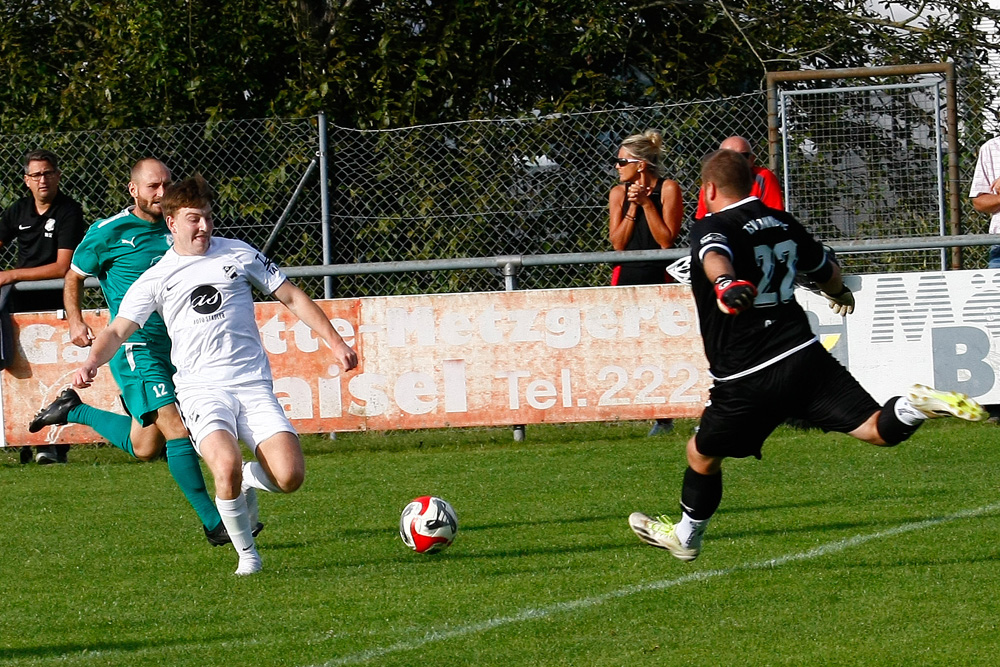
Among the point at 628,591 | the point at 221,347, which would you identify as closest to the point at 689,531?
the point at 628,591

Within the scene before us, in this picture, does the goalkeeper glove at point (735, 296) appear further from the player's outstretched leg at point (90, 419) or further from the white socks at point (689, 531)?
the player's outstretched leg at point (90, 419)

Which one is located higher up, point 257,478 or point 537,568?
point 257,478

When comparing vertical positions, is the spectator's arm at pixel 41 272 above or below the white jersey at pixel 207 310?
above

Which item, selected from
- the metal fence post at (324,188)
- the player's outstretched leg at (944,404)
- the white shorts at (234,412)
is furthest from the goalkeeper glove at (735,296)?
the metal fence post at (324,188)

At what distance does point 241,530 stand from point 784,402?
2509 millimetres

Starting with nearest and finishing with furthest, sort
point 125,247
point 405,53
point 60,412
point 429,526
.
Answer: point 429,526
point 125,247
point 60,412
point 405,53

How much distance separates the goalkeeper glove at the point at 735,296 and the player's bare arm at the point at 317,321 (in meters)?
1.91

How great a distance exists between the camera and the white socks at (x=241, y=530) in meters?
6.70

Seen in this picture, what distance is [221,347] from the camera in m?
6.88

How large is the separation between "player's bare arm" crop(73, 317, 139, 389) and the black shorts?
8.89 feet

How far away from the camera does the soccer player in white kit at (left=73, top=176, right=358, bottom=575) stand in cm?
668

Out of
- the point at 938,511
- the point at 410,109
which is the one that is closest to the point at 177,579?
the point at 938,511

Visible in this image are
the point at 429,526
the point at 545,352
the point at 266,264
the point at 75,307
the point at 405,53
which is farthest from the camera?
the point at 405,53

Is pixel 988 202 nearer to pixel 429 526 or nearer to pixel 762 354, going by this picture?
pixel 762 354
